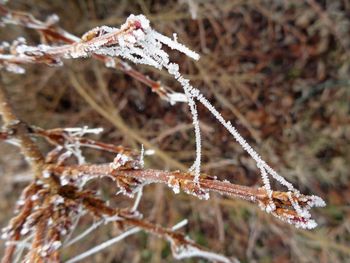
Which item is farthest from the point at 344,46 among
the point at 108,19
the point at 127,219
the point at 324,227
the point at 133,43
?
the point at 133,43

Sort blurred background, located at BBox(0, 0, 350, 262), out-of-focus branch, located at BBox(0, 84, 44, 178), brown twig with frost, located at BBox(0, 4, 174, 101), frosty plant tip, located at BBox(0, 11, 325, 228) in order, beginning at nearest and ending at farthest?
frosty plant tip, located at BBox(0, 11, 325, 228) → out-of-focus branch, located at BBox(0, 84, 44, 178) → brown twig with frost, located at BBox(0, 4, 174, 101) → blurred background, located at BBox(0, 0, 350, 262)

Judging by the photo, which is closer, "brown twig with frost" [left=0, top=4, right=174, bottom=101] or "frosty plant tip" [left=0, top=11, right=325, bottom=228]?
"frosty plant tip" [left=0, top=11, right=325, bottom=228]

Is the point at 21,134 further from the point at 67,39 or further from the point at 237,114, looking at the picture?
the point at 237,114

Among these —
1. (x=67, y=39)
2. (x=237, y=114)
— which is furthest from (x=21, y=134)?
(x=237, y=114)

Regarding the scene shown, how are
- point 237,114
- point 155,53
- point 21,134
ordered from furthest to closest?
point 237,114 → point 21,134 → point 155,53

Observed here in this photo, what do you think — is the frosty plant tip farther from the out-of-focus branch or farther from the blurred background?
the blurred background

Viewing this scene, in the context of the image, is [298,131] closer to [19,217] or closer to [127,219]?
[127,219]

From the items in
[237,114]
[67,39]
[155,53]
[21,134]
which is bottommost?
[155,53]

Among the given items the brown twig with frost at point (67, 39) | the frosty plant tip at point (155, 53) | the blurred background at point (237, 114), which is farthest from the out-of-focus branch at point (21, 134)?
the blurred background at point (237, 114)

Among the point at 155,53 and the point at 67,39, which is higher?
the point at 67,39

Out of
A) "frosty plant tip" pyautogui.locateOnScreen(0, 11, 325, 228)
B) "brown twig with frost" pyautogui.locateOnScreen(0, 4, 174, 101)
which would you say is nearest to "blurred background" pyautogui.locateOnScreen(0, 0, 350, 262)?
"brown twig with frost" pyautogui.locateOnScreen(0, 4, 174, 101)
